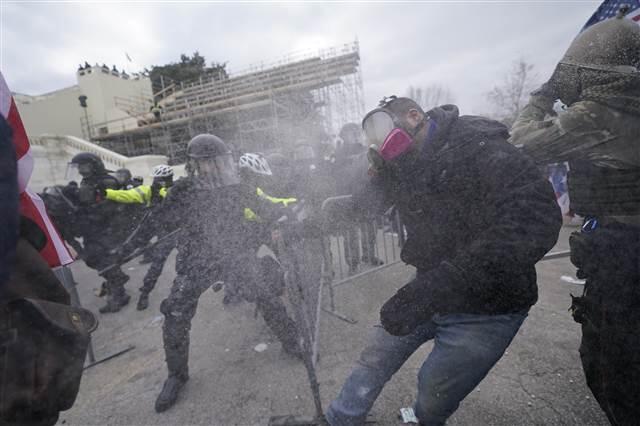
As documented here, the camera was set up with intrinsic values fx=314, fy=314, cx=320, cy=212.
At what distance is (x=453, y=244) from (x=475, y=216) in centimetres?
18

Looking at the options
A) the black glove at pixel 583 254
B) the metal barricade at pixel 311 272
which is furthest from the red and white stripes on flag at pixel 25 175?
the black glove at pixel 583 254

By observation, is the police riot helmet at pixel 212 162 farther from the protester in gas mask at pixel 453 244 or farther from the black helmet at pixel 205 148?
the protester in gas mask at pixel 453 244

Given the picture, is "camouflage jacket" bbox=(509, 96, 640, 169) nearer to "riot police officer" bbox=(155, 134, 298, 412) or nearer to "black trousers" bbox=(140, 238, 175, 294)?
"riot police officer" bbox=(155, 134, 298, 412)

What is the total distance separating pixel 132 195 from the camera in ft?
16.0

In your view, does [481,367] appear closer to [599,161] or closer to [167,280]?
[599,161]

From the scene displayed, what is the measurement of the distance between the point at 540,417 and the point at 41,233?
2.87 metres

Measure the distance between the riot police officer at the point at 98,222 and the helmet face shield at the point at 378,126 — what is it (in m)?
4.55

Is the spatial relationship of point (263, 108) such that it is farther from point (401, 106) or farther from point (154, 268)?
point (401, 106)

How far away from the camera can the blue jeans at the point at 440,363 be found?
136 centimetres

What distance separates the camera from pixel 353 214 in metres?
2.20

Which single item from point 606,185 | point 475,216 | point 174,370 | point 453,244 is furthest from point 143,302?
point 606,185

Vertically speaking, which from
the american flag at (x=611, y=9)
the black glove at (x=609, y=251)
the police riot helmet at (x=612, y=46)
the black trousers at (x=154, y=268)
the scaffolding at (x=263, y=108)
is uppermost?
the scaffolding at (x=263, y=108)

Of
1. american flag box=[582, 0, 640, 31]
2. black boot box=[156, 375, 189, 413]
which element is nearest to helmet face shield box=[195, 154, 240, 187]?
black boot box=[156, 375, 189, 413]

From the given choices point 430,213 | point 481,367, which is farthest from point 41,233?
point 481,367
